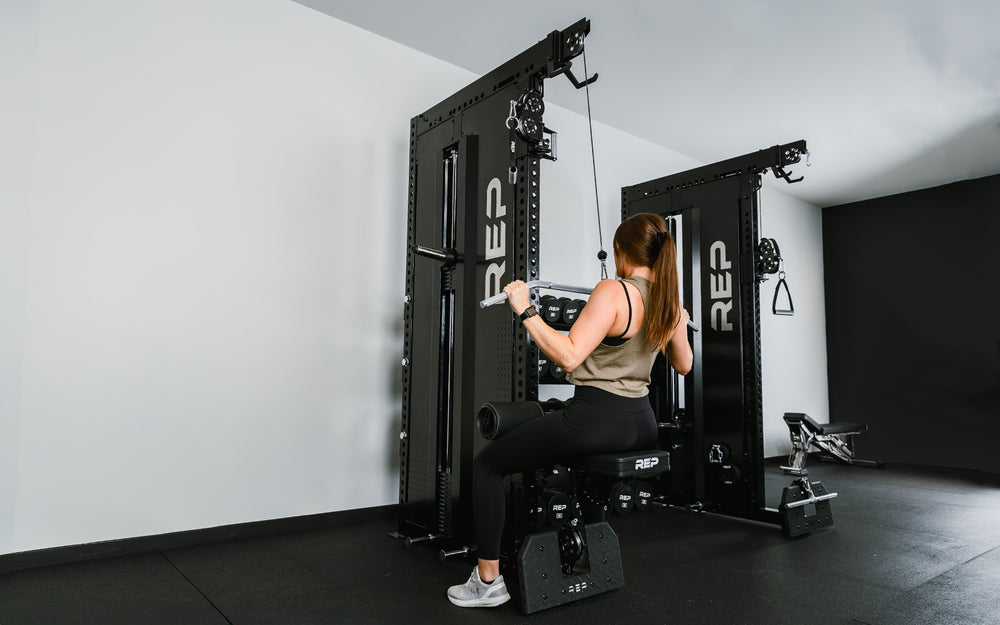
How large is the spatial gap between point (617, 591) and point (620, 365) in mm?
891

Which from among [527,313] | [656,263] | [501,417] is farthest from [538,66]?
[501,417]

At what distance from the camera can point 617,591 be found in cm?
221

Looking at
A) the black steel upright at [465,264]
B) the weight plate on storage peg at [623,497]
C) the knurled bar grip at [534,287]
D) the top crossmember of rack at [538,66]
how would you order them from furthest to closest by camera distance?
the black steel upright at [465,264]
the top crossmember of rack at [538,66]
the knurled bar grip at [534,287]
the weight plate on storage peg at [623,497]

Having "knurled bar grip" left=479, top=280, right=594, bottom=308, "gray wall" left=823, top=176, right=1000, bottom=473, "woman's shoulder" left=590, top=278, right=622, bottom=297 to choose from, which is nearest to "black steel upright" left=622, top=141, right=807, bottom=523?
"knurled bar grip" left=479, top=280, right=594, bottom=308

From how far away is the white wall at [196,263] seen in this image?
8.04 feet

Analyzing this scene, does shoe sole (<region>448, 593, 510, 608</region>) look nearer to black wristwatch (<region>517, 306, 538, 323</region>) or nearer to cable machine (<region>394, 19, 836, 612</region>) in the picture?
cable machine (<region>394, 19, 836, 612</region>)

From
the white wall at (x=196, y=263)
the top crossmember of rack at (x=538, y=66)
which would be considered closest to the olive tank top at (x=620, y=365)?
the top crossmember of rack at (x=538, y=66)

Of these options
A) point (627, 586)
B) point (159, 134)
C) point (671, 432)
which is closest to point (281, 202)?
point (159, 134)

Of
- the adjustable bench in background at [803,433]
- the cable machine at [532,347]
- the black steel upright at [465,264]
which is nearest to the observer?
the cable machine at [532,347]

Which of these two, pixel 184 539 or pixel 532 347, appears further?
pixel 184 539

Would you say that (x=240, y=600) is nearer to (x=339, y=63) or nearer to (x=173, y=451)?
(x=173, y=451)

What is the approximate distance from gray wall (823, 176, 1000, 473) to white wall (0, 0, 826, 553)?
5.14 metres

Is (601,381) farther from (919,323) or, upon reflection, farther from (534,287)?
(919,323)

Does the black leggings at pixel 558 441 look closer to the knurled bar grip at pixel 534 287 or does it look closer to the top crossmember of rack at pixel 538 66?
the knurled bar grip at pixel 534 287
